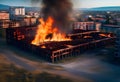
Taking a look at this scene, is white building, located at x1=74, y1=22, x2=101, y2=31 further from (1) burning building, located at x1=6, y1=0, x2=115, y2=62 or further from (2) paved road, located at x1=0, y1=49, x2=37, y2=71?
(2) paved road, located at x1=0, y1=49, x2=37, y2=71

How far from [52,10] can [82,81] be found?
2123 cm

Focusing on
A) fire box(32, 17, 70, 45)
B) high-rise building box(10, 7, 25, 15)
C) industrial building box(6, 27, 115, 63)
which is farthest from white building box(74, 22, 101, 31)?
high-rise building box(10, 7, 25, 15)

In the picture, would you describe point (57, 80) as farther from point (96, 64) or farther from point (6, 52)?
point (6, 52)

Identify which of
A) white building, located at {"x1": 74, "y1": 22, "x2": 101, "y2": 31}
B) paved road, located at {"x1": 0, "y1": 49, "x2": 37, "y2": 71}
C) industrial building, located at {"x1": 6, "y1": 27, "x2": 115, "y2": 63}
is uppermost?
white building, located at {"x1": 74, "y1": 22, "x2": 101, "y2": 31}

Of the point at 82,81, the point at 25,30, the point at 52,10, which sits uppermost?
the point at 52,10

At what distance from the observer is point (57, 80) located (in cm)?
1989

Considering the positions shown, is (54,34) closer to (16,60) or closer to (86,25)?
(16,60)

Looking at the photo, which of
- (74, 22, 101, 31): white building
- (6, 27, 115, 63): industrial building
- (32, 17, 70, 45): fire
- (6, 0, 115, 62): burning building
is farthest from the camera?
(74, 22, 101, 31): white building

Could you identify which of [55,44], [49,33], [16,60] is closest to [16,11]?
[49,33]

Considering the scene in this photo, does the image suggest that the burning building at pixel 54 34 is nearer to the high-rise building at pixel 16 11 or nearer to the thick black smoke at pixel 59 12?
the thick black smoke at pixel 59 12

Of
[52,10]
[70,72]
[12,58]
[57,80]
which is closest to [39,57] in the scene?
[12,58]

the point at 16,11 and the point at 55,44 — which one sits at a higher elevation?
the point at 16,11

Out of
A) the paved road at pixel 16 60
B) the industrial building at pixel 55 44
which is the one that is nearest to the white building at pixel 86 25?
the industrial building at pixel 55 44

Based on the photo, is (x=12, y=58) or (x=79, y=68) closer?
(x=79, y=68)
